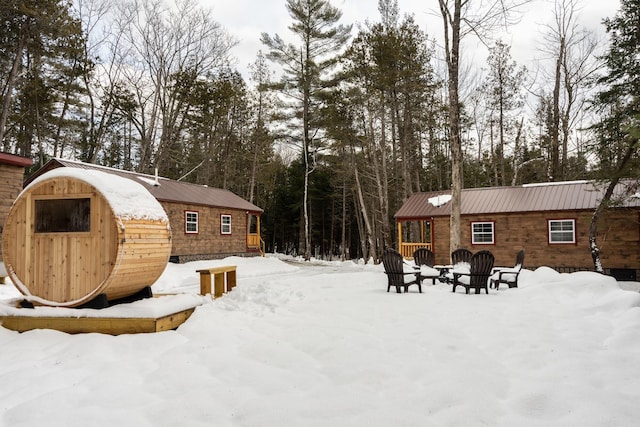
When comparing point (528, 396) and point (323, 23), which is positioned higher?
point (323, 23)

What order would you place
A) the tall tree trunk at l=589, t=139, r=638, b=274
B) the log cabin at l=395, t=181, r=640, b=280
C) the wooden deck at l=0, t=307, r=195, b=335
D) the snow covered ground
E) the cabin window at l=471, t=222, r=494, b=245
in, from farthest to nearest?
1. the cabin window at l=471, t=222, r=494, b=245
2. the log cabin at l=395, t=181, r=640, b=280
3. the tall tree trunk at l=589, t=139, r=638, b=274
4. the wooden deck at l=0, t=307, r=195, b=335
5. the snow covered ground

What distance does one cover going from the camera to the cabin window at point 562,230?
13227 millimetres

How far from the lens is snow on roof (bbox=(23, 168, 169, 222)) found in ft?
15.0

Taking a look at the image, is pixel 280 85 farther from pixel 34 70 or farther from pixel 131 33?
pixel 34 70

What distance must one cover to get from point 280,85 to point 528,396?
22649 millimetres

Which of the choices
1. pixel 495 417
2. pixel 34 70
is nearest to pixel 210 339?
pixel 495 417

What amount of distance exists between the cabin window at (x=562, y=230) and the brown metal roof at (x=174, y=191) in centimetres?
1395

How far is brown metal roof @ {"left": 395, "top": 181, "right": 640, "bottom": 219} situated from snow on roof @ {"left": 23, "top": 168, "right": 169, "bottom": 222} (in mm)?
12304

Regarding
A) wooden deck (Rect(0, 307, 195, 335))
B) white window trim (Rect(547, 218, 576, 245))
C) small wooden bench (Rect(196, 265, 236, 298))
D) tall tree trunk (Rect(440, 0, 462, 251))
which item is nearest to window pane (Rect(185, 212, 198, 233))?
small wooden bench (Rect(196, 265, 236, 298))

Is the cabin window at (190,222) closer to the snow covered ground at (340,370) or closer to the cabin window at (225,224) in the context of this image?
the cabin window at (225,224)

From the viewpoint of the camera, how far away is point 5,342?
13.5 ft

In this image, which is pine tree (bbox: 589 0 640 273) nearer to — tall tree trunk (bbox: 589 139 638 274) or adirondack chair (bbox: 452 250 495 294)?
tall tree trunk (bbox: 589 139 638 274)

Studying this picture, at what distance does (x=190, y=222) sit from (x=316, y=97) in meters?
10.7

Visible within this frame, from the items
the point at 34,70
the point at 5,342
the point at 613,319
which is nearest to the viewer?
the point at 5,342
